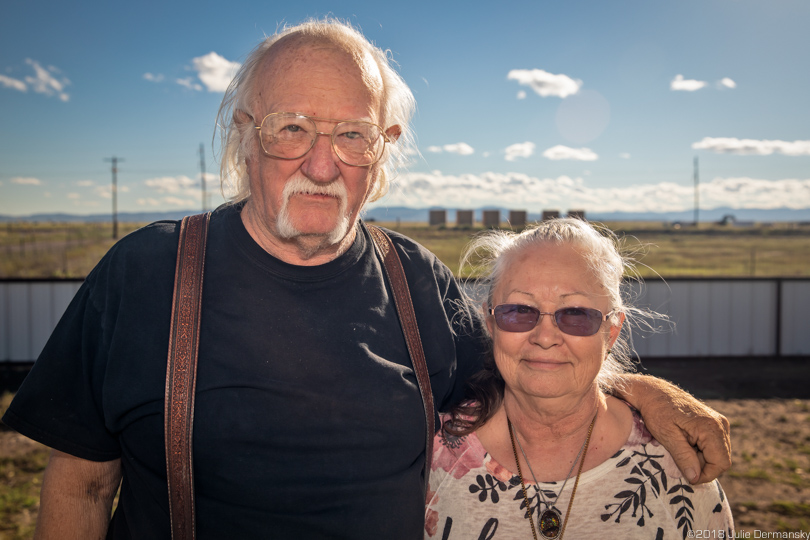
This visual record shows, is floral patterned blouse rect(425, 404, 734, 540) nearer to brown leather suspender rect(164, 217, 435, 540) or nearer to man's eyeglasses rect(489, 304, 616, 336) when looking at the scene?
man's eyeglasses rect(489, 304, 616, 336)

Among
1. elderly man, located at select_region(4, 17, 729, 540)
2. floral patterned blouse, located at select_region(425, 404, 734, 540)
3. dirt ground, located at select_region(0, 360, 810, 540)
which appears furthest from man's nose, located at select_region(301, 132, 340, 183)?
dirt ground, located at select_region(0, 360, 810, 540)

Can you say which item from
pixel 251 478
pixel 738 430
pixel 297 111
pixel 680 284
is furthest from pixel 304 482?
pixel 680 284

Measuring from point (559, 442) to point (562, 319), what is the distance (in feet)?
1.68

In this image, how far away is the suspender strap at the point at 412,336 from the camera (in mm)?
1718

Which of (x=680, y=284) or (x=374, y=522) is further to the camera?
(x=680, y=284)

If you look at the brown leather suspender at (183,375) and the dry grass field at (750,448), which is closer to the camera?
the brown leather suspender at (183,375)

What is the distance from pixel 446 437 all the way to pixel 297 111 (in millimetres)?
1329

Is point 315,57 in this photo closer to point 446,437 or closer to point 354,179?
point 354,179

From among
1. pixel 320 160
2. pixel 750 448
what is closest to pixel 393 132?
pixel 320 160

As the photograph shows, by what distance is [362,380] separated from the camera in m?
1.56

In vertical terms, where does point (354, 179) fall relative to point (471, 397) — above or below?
above

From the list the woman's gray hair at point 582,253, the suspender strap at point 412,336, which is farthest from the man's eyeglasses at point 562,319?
the suspender strap at point 412,336

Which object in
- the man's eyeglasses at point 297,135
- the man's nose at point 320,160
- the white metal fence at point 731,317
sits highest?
the man's eyeglasses at point 297,135

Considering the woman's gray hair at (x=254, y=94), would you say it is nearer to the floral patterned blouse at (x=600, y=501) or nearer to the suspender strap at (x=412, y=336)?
the suspender strap at (x=412, y=336)
